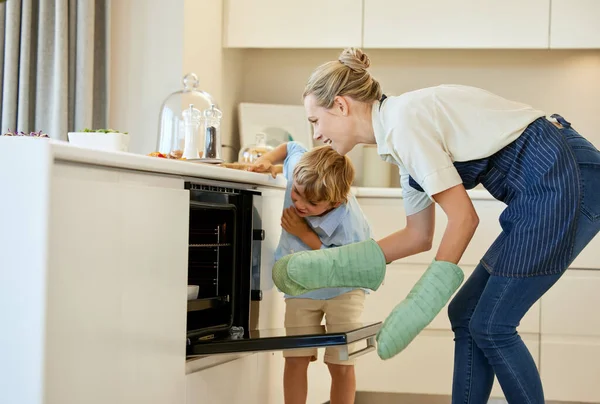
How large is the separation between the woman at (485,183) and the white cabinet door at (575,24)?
1737 mm

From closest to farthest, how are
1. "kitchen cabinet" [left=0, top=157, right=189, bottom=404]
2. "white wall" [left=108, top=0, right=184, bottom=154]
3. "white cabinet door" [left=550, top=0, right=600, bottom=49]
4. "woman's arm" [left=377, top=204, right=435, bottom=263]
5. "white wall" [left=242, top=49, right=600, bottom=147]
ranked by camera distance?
"kitchen cabinet" [left=0, top=157, right=189, bottom=404] → "woman's arm" [left=377, top=204, right=435, bottom=263] → "white wall" [left=108, top=0, right=184, bottom=154] → "white cabinet door" [left=550, top=0, right=600, bottom=49] → "white wall" [left=242, top=49, right=600, bottom=147]

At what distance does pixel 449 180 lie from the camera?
5.04 ft

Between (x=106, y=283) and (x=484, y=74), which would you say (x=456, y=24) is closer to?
(x=484, y=74)

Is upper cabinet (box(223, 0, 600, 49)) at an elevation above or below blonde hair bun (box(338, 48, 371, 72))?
above

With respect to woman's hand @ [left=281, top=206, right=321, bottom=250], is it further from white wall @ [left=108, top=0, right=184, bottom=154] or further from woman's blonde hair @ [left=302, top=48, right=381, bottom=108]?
white wall @ [left=108, top=0, right=184, bottom=154]

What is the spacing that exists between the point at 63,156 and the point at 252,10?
2378 mm

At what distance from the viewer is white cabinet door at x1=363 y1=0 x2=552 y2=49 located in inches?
131

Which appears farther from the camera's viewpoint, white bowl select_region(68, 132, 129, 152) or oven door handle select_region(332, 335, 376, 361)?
white bowl select_region(68, 132, 129, 152)

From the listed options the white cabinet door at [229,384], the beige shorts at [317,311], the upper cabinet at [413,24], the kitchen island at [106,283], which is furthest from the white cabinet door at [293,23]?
the white cabinet door at [229,384]

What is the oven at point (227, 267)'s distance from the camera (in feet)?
5.96

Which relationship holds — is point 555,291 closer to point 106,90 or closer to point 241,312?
point 241,312

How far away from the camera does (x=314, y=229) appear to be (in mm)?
2266

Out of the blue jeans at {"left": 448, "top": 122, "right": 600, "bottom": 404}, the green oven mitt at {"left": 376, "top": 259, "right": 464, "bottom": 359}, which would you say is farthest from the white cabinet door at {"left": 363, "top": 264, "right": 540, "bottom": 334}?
the green oven mitt at {"left": 376, "top": 259, "right": 464, "bottom": 359}

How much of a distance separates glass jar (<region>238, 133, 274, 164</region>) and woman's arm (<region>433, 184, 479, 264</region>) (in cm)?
160
